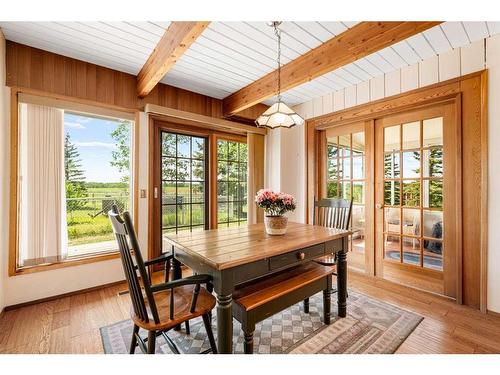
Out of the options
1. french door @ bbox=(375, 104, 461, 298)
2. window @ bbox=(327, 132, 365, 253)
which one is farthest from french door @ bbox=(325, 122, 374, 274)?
french door @ bbox=(375, 104, 461, 298)

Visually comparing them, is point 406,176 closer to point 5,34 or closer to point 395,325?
point 395,325

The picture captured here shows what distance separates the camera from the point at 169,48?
1.97 metres

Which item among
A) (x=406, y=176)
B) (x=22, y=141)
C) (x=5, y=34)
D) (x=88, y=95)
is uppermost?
(x=5, y=34)

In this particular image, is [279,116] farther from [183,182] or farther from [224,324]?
[183,182]

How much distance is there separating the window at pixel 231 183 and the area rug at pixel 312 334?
199cm

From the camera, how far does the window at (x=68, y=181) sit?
2.27m

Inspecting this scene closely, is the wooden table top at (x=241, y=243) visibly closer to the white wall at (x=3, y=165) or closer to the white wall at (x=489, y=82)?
the white wall at (x=489, y=82)

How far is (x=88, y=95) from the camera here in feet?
8.36

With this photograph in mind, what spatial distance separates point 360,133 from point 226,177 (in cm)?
207

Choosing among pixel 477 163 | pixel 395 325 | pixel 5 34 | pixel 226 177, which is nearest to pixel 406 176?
pixel 477 163

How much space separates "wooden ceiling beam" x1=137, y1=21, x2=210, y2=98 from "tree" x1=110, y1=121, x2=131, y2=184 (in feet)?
1.86

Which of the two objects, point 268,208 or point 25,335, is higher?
point 268,208

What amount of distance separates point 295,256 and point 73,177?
254 centimetres

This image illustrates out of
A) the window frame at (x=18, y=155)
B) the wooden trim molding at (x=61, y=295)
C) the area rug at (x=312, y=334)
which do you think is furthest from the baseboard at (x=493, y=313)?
the window frame at (x=18, y=155)
